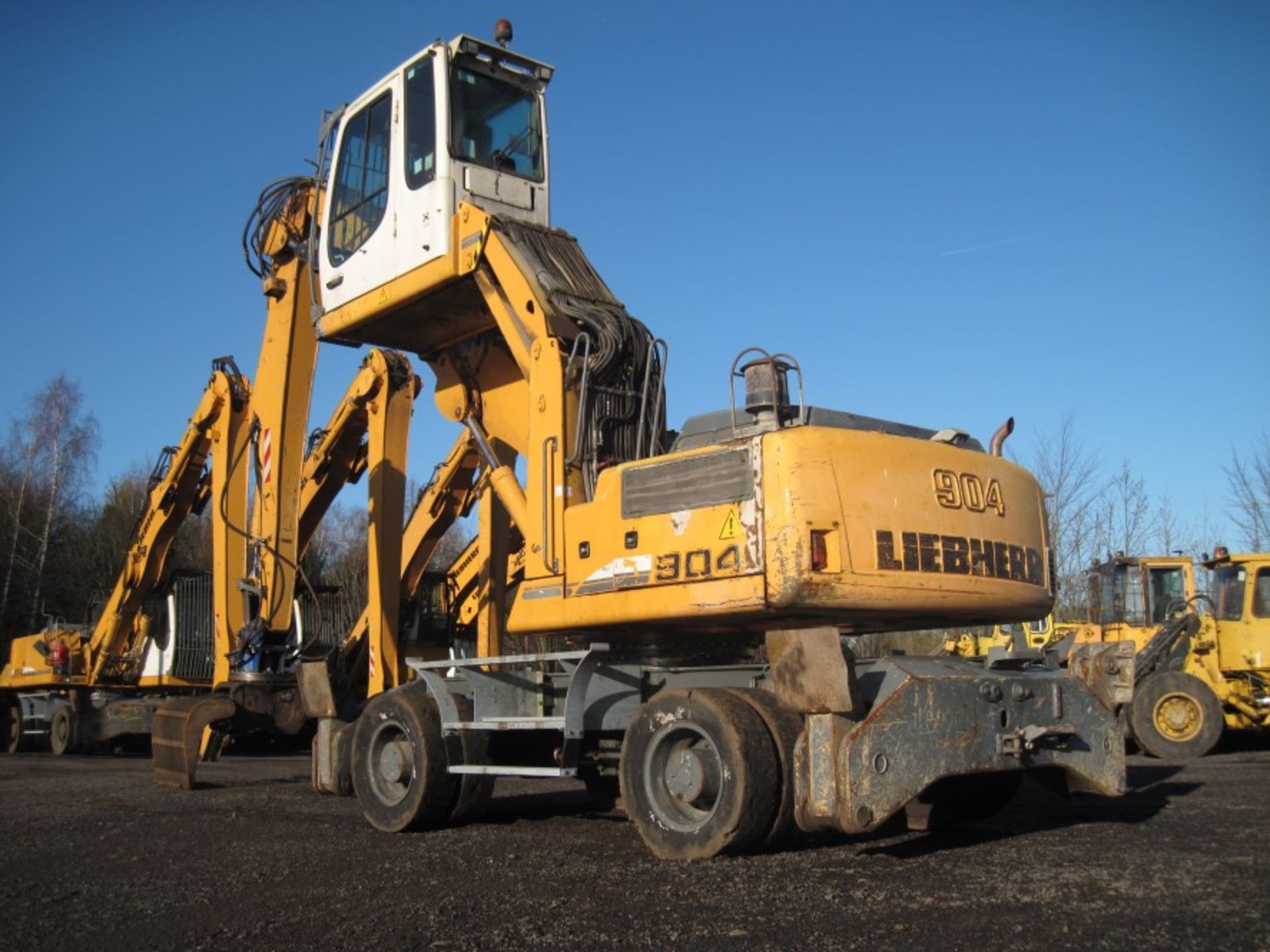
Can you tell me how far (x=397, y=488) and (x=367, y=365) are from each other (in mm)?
1775

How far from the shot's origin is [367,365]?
13.4m

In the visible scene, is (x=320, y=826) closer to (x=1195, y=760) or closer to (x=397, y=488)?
(x=397, y=488)

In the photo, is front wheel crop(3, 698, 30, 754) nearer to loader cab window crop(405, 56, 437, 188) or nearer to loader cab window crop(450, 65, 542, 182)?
loader cab window crop(405, 56, 437, 188)

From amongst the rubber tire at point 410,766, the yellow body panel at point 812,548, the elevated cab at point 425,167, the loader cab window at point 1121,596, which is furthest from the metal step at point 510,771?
the loader cab window at point 1121,596

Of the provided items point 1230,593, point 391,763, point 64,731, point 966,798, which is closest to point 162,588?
point 64,731

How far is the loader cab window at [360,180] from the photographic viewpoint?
10164 millimetres

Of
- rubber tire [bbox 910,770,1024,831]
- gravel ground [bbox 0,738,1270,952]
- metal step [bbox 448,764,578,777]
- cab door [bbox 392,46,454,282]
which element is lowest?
gravel ground [bbox 0,738,1270,952]

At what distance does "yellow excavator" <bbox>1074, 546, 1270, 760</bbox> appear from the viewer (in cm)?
1670

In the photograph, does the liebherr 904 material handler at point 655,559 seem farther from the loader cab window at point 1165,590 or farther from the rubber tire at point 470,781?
the loader cab window at point 1165,590

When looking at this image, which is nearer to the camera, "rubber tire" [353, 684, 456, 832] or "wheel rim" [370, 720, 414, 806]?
"rubber tire" [353, 684, 456, 832]

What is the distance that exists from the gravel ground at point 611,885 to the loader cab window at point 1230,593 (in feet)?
27.6

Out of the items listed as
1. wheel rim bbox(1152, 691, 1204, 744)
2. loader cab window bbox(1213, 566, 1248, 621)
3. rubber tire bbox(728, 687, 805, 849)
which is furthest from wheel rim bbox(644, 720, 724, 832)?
loader cab window bbox(1213, 566, 1248, 621)

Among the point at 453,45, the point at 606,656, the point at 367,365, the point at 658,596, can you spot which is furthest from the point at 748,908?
the point at 367,365

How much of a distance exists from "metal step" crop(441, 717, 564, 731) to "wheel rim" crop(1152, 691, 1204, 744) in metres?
11.2
